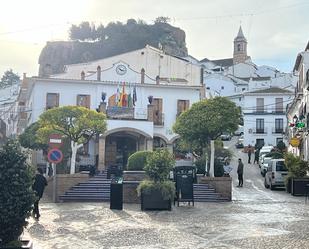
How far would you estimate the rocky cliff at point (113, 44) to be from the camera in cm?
8619

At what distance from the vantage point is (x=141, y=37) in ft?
301

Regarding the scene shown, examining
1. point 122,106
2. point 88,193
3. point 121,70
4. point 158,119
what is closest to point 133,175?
point 88,193

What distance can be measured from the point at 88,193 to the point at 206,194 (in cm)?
510

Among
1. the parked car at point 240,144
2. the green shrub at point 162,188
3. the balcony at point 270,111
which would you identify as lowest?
the green shrub at point 162,188

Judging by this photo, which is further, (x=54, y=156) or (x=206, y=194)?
(x=206, y=194)

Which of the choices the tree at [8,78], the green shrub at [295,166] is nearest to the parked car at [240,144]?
the green shrub at [295,166]

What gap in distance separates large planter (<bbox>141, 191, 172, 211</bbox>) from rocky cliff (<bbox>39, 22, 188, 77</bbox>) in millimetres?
67038

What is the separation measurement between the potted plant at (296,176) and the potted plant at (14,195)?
58.5ft

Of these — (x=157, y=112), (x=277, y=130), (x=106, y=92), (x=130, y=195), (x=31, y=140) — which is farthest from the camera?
(x=277, y=130)

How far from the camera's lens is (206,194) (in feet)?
72.3

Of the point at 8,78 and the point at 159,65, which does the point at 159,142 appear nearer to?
the point at 159,65

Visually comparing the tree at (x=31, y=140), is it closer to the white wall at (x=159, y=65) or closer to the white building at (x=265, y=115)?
the white wall at (x=159, y=65)

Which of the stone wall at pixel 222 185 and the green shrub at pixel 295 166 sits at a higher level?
the green shrub at pixel 295 166

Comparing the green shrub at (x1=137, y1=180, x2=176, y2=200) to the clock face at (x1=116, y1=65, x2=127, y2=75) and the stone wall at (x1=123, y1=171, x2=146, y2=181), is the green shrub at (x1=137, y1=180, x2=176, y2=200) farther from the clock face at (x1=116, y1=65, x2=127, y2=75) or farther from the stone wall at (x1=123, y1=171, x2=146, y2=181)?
the clock face at (x1=116, y1=65, x2=127, y2=75)
